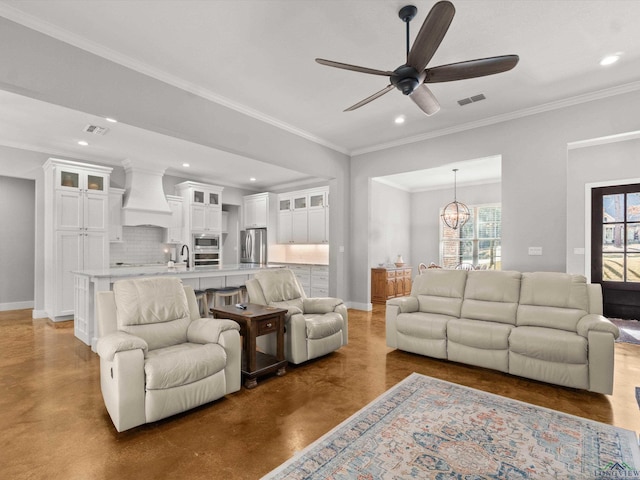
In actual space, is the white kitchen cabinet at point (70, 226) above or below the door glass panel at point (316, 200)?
below

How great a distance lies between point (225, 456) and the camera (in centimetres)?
206

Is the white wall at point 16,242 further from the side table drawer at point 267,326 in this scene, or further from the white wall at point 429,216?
the white wall at point 429,216

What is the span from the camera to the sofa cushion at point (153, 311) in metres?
Result: 2.80

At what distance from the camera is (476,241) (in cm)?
864

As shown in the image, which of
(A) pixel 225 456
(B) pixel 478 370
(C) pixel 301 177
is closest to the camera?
(A) pixel 225 456

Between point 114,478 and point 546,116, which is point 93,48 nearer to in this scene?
point 114,478

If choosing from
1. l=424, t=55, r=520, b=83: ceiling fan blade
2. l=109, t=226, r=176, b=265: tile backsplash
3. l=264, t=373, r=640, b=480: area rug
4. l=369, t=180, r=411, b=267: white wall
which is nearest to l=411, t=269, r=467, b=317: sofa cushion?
l=264, t=373, r=640, b=480: area rug

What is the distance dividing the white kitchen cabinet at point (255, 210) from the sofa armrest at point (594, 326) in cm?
703

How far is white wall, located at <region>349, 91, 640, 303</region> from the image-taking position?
165 inches

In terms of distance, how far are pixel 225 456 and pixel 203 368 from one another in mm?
676

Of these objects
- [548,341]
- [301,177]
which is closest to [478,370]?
[548,341]

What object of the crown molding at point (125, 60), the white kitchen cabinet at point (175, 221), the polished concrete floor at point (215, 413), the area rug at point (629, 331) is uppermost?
the crown molding at point (125, 60)

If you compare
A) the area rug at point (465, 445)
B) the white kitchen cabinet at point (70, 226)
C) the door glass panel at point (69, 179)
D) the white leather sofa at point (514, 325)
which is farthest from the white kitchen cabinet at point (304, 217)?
the area rug at point (465, 445)

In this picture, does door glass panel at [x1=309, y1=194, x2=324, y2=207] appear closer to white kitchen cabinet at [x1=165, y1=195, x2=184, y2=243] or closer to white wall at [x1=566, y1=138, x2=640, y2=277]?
white kitchen cabinet at [x1=165, y1=195, x2=184, y2=243]
